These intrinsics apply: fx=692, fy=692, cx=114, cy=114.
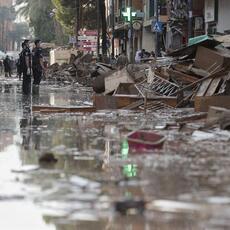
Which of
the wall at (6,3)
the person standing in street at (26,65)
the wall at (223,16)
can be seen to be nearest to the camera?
the person standing in street at (26,65)

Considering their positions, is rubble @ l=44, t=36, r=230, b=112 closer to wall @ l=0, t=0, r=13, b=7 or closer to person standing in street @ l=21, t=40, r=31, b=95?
person standing in street @ l=21, t=40, r=31, b=95

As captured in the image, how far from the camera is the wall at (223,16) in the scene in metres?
34.2

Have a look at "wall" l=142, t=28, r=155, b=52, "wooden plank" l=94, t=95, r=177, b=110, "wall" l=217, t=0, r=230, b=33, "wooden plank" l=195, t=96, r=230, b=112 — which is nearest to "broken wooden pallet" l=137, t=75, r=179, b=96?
"wooden plank" l=94, t=95, r=177, b=110

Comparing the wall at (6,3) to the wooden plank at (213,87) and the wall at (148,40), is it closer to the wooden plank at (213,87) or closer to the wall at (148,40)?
the wall at (148,40)

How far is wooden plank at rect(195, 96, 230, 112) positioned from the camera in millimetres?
13695

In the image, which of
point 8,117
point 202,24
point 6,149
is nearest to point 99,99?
point 8,117

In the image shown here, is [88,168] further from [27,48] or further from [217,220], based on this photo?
[27,48]

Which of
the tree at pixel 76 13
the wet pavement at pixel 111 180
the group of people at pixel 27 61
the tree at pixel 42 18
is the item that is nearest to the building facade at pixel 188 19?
the group of people at pixel 27 61

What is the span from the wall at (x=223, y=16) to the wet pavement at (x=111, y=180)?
23234mm

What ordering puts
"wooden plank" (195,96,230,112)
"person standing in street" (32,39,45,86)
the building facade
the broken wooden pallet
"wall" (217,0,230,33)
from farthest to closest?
1. the building facade
2. "wall" (217,0,230,33)
3. "person standing in street" (32,39,45,86)
4. the broken wooden pallet
5. "wooden plank" (195,96,230,112)

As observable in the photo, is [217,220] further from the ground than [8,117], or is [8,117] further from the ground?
[217,220]

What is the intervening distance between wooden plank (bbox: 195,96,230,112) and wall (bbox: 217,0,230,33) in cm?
2069

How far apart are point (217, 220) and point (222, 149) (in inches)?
146

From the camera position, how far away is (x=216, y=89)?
14.5m
